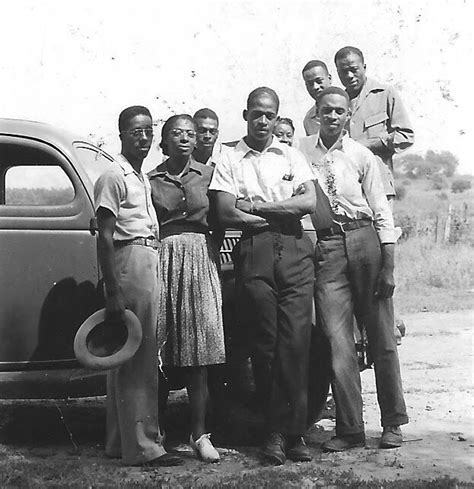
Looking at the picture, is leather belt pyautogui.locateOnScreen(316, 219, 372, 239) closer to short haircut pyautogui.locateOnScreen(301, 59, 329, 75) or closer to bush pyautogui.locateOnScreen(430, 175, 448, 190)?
short haircut pyautogui.locateOnScreen(301, 59, 329, 75)

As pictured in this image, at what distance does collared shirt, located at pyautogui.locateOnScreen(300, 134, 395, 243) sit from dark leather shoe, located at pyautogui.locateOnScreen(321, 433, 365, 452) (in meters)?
1.18

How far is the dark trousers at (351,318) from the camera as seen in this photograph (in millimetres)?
4609

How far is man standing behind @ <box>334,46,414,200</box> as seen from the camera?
223 inches

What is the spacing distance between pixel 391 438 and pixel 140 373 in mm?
1567

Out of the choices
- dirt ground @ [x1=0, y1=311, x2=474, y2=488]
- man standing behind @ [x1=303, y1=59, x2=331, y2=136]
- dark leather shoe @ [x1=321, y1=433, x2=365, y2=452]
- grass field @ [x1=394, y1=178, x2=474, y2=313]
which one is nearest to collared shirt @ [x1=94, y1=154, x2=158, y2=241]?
dirt ground @ [x1=0, y1=311, x2=474, y2=488]

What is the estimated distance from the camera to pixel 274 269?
4.35m

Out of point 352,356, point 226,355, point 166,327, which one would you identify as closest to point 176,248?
point 166,327

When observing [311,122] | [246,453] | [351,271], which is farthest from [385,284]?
[311,122]

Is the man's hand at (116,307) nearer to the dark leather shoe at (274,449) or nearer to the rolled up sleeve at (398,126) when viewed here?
the dark leather shoe at (274,449)

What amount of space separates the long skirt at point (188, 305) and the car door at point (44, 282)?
0.60m

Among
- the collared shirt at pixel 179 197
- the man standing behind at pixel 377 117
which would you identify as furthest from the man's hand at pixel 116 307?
the man standing behind at pixel 377 117

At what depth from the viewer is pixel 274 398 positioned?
14.3ft

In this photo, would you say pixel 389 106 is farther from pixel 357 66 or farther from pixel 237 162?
pixel 237 162

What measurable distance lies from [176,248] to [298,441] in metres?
1.30
